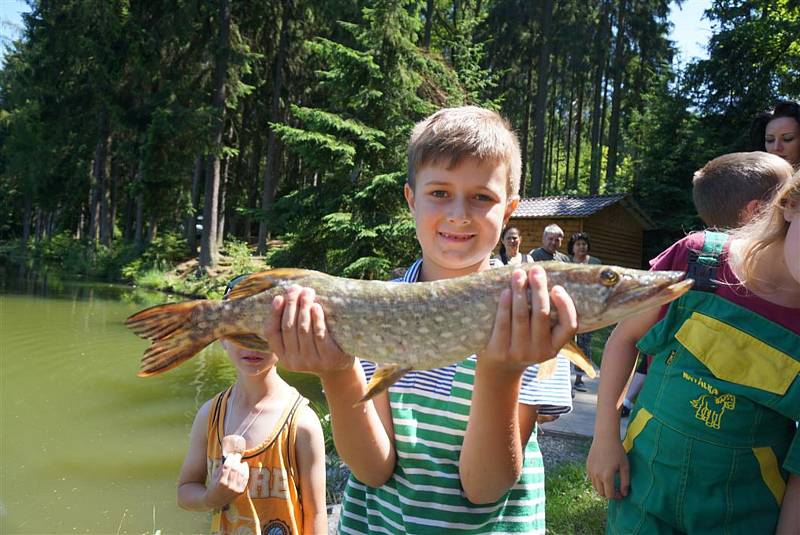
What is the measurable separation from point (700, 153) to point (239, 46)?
66.5ft

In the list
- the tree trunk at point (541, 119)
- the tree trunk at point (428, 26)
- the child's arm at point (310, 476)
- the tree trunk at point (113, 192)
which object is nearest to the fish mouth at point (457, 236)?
the child's arm at point (310, 476)

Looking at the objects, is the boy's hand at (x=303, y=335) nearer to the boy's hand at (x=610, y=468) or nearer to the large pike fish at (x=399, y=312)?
the large pike fish at (x=399, y=312)

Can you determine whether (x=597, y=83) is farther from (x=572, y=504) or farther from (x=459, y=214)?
(x=459, y=214)

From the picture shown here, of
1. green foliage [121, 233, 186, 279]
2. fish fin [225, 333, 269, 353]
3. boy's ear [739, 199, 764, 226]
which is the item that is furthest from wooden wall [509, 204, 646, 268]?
fish fin [225, 333, 269, 353]

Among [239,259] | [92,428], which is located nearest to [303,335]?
[92,428]

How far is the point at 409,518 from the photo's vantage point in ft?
6.35

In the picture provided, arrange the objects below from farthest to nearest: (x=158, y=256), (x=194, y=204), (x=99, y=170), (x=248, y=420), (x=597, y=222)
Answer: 1. (x=99, y=170)
2. (x=194, y=204)
3. (x=158, y=256)
4. (x=597, y=222)
5. (x=248, y=420)

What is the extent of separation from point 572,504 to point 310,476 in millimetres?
2950

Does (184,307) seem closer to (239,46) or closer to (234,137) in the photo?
(239,46)

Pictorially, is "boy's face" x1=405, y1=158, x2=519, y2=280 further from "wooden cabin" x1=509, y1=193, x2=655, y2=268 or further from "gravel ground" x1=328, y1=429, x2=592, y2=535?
"wooden cabin" x1=509, y1=193, x2=655, y2=268

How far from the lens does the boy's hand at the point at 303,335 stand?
1.90 metres

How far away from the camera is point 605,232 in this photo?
78.4ft

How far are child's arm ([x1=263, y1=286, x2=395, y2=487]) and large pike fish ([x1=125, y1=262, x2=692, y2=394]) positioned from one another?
45mm

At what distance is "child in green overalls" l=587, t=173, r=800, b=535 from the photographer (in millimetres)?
1977
